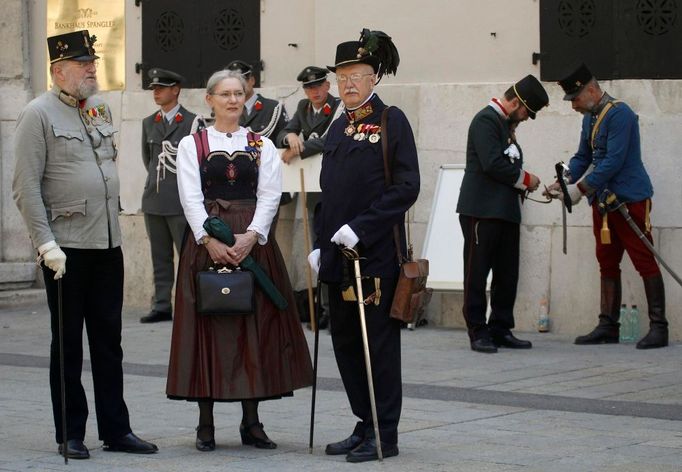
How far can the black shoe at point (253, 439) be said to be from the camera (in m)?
7.26

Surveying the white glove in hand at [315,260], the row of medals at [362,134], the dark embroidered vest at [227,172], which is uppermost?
the row of medals at [362,134]

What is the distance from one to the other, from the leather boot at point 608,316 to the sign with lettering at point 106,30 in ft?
17.7

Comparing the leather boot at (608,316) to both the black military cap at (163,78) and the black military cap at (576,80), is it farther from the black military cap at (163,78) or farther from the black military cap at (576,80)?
the black military cap at (163,78)

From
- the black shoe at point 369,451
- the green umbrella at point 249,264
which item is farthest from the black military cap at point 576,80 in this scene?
the black shoe at point 369,451

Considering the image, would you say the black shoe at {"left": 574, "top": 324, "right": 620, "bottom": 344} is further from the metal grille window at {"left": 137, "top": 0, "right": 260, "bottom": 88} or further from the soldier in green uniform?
the metal grille window at {"left": 137, "top": 0, "right": 260, "bottom": 88}

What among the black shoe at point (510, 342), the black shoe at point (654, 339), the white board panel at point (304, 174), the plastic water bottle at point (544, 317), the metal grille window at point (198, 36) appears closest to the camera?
the black shoe at point (654, 339)

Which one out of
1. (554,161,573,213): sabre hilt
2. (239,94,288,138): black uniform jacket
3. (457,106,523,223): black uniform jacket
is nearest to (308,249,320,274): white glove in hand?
(457,106,523,223): black uniform jacket

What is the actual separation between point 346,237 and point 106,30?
8.04 meters

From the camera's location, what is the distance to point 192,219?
286 inches

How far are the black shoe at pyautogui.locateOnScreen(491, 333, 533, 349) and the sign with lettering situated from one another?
5.01 metres

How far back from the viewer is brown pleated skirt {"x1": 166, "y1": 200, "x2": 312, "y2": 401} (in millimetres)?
7195

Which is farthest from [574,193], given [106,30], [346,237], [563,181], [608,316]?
[106,30]

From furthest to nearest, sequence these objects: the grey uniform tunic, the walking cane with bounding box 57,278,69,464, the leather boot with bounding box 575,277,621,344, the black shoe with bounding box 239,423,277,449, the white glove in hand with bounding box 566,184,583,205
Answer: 1. the leather boot with bounding box 575,277,621,344
2. the white glove in hand with bounding box 566,184,583,205
3. the black shoe with bounding box 239,423,277,449
4. the grey uniform tunic
5. the walking cane with bounding box 57,278,69,464

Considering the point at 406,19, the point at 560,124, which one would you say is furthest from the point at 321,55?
the point at 560,124
